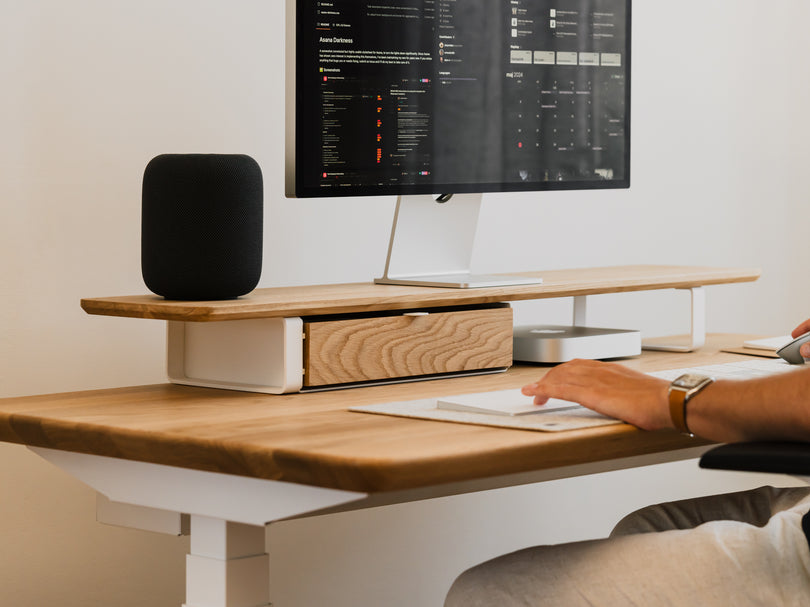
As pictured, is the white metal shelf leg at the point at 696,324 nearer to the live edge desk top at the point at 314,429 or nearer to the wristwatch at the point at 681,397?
the live edge desk top at the point at 314,429

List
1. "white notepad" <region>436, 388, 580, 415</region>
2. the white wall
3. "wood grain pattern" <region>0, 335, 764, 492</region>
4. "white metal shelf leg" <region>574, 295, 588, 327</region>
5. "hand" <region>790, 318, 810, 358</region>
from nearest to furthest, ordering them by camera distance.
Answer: "wood grain pattern" <region>0, 335, 764, 492</region> → "white notepad" <region>436, 388, 580, 415</region> → "hand" <region>790, 318, 810, 358</region> → the white wall → "white metal shelf leg" <region>574, 295, 588, 327</region>

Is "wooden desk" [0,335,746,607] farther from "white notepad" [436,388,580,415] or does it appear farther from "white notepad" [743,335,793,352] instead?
"white notepad" [743,335,793,352]

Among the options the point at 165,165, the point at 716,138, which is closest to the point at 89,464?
the point at 165,165

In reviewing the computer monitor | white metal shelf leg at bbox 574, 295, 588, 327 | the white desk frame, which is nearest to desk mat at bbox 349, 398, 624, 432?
the white desk frame

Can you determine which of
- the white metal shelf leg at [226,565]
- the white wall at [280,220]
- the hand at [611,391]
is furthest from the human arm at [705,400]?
the white wall at [280,220]

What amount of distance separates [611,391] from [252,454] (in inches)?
17.3

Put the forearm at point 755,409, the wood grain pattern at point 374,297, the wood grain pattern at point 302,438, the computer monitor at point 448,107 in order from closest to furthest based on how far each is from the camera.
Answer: the wood grain pattern at point 302,438 → the forearm at point 755,409 → the wood grain pattern at point 374,297 → the computer monitor at point 448,107

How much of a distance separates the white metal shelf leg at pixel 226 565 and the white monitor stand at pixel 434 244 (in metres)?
0.60

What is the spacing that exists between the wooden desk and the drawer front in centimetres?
7

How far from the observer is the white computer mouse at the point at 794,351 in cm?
191

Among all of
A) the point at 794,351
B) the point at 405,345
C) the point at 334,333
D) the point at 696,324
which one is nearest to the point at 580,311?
the point at 696,324

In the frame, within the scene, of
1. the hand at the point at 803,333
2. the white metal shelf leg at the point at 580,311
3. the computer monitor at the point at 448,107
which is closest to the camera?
the computer monitor at the point at 448,107

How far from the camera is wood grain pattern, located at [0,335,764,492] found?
1.21 metres

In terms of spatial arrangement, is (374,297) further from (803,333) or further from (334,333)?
(803,333)
